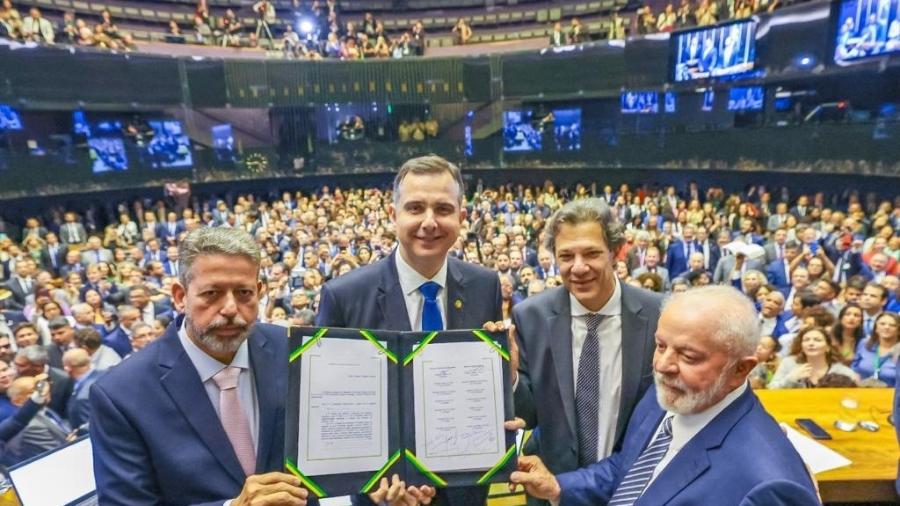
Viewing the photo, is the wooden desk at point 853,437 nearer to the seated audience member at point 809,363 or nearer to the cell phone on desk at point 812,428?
the cell phone on desk at point 812,428

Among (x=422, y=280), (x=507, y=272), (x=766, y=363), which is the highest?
(x=422, y=280)

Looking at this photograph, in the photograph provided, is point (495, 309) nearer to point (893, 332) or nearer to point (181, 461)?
point (181, 461)

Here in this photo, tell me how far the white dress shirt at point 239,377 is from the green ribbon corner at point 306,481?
16cm

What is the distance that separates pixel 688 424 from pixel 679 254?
703cm

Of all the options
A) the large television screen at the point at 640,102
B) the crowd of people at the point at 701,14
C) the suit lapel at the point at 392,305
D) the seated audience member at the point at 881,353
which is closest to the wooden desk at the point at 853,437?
the seated audience member at the point at 881,353

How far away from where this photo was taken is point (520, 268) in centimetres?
802

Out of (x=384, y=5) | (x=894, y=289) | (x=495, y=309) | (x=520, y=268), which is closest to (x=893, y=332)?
(x=894, y=289)

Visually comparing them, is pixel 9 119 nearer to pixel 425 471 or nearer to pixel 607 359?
pixel 425 471

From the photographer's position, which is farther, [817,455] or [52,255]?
[52,255]

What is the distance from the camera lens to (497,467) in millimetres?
1994

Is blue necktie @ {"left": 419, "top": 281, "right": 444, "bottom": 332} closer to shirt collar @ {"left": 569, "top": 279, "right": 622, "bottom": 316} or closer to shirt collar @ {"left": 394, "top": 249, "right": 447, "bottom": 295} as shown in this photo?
shirt collar @ {"left": 394, "top": 249, "right": 447, "bottom": 295}

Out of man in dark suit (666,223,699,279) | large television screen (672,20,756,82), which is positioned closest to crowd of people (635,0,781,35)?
large television screen (672,20,756,82)

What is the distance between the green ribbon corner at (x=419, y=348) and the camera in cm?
195

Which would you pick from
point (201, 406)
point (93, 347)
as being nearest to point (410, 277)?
point (201, 406)
